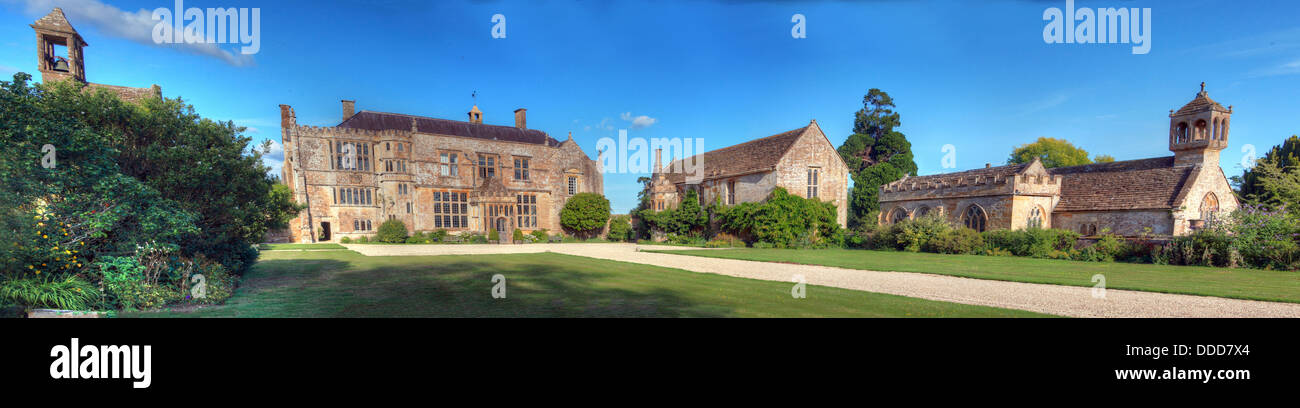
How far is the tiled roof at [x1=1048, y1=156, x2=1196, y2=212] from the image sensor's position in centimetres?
2423

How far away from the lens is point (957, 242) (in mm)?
23188

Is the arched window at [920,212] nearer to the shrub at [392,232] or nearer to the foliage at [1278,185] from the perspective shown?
the foliage at [1278,185]

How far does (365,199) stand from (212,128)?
2582cm

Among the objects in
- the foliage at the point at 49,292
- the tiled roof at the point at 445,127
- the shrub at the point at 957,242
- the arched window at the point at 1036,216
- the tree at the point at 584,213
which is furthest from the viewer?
the tree at the point at 584,213

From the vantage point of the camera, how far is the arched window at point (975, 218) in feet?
93.4

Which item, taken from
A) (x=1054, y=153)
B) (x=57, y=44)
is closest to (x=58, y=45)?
(x=57, y=44)

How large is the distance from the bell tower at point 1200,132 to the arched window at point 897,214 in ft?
45.5

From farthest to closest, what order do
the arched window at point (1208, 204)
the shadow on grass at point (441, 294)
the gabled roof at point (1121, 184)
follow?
the gabled roof at point (1121, 184), the arched window at point (1208, 204), the shadow on grass at point (441, 294)

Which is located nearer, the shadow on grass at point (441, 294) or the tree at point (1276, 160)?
the shadow on grass at point (441, 294)

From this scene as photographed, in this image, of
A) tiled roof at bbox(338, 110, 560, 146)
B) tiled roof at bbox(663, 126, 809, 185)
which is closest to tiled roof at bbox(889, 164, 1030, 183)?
tiled roof at bbox(663, 126, 809, 185)

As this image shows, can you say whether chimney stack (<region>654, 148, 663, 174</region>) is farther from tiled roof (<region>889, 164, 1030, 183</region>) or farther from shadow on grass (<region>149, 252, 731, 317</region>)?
shadow on grass (<region>149, 252, 731, 317</region>)

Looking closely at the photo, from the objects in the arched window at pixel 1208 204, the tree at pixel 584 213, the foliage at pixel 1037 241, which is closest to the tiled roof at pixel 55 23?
the tree at pixel 584 213
